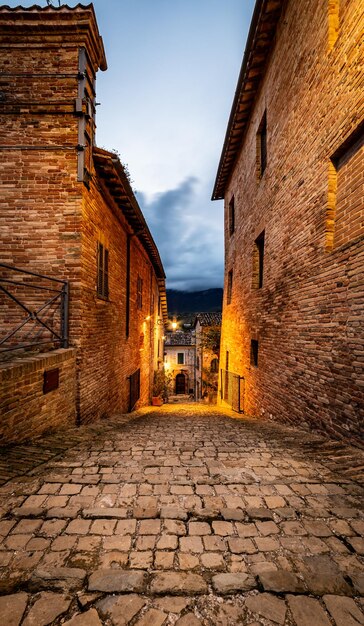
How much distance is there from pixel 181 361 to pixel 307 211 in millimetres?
28487

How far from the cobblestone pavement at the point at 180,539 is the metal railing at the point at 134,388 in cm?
635

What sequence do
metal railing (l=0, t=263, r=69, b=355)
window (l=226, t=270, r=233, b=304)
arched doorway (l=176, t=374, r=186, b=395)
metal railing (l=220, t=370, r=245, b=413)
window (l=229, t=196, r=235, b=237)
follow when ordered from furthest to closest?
arched doorway (l=176, t=374, r=186, b=395), window (l=226, t=270, r=233, b=304), window (l=229, t=196, r=235, b=237), metal railing (l=220, t=370, r=245, b=413), metal railing (l=0, t=263, r=69, b=355)

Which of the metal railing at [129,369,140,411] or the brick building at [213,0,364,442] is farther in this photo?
the metal railing at [129,369,140,411]

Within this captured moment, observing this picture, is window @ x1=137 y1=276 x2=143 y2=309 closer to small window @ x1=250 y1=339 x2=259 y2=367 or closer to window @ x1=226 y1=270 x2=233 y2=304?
window @ x1=226 y1=270 x2=233 y2=304

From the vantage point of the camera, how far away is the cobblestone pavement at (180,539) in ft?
5.48

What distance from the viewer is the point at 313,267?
4949 mm

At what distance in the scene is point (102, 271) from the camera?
22.6 ft

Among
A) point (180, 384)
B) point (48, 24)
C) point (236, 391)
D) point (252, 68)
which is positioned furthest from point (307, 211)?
point (180, 384)

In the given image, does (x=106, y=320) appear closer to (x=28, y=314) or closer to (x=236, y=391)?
(x=28, y=314)

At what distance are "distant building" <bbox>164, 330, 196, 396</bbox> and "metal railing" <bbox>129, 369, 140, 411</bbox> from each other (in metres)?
20.8

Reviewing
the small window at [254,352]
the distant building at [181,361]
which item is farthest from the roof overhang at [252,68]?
the distant building at [181,361]

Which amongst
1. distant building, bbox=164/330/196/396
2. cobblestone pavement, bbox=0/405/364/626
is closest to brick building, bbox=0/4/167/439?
cobblestone pavement, bbox=0/405/364/626

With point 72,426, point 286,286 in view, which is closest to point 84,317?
point 72,426

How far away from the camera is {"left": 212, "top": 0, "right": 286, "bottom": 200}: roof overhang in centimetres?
648
